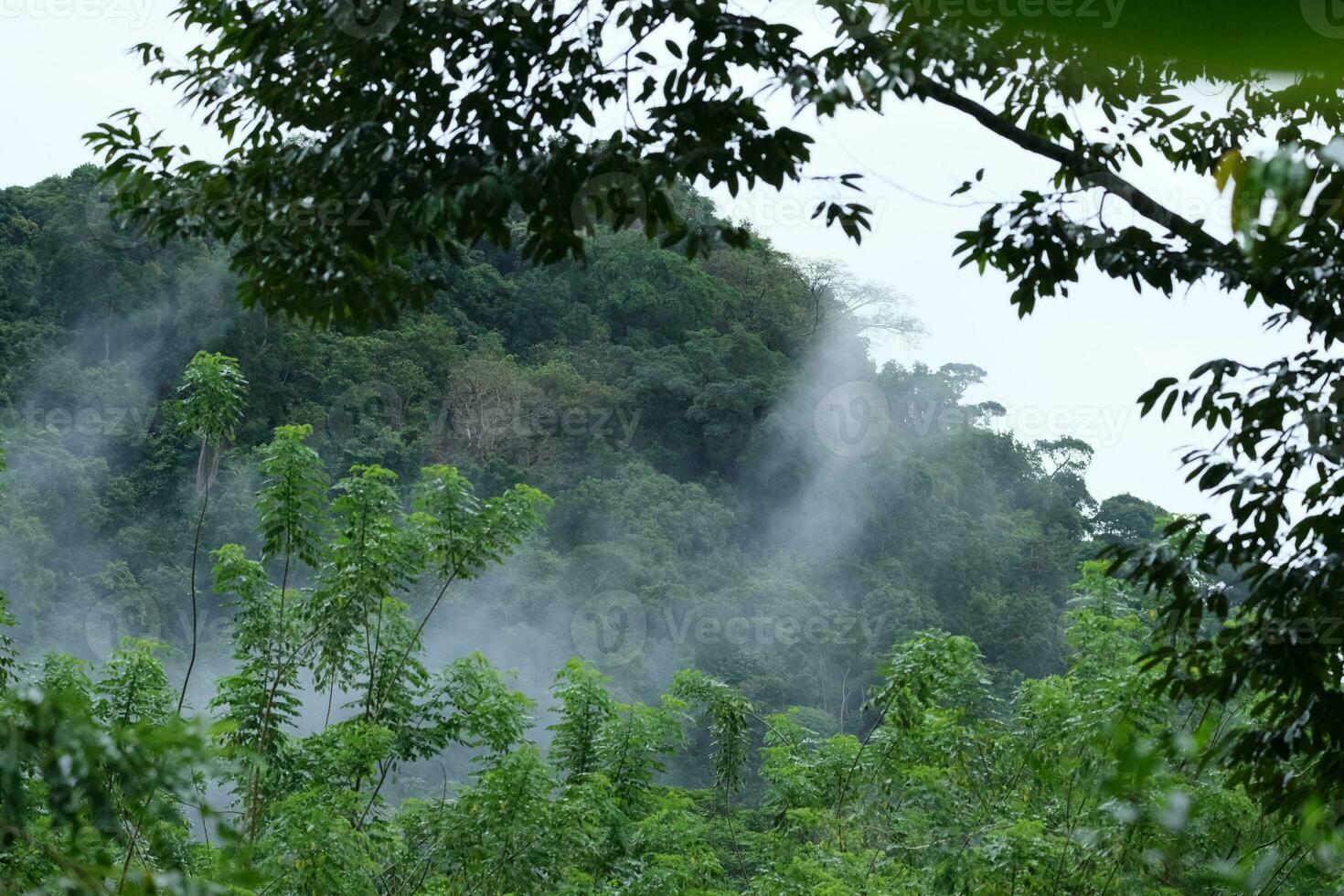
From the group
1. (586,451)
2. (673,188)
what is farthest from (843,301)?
(673,188)

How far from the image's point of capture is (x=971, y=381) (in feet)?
76.4

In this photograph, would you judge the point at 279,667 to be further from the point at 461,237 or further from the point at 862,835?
the point at 461,237

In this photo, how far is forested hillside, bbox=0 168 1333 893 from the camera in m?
4.23

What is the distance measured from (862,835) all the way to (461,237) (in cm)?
391

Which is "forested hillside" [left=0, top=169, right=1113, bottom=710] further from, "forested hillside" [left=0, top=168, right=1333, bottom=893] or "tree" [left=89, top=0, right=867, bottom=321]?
"tree" [left=89, top=0, right=867, bottom=321]

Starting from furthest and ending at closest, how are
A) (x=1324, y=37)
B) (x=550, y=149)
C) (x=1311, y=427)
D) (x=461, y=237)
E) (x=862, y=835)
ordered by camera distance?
(x=862, y=835), (x=550, y=149), (x=461, y=237), (x=1311, y=427), (x=1324, y=37)

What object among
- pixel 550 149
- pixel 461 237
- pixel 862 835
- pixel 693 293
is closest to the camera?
pixel 461 237

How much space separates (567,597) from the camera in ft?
56.8

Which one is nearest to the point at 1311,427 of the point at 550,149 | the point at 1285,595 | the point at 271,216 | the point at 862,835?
the point at 1285,595

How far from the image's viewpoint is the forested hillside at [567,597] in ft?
13.9

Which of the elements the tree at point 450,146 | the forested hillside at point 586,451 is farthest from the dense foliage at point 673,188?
the forested hillside at point 586,451

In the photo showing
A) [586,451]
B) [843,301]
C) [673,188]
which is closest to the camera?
[673,188]

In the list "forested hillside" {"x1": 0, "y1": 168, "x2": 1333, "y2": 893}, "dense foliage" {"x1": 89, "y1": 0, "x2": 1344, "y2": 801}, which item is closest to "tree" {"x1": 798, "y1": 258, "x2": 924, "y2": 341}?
"forested hillside" {"x1": 0, "y1": 168, "x2": 1333, "y2": 893}

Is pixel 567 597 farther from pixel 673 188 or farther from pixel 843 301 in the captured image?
pixel 673 188
